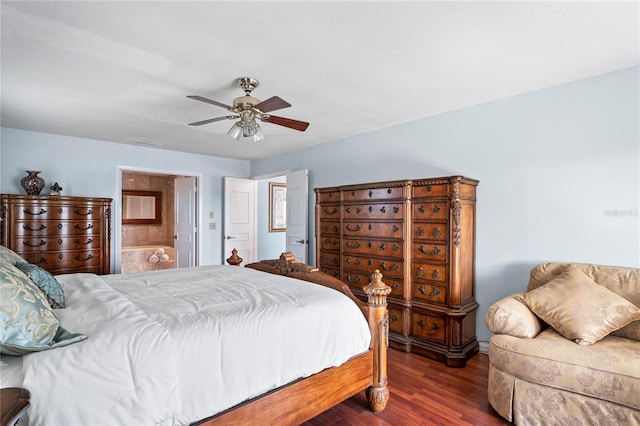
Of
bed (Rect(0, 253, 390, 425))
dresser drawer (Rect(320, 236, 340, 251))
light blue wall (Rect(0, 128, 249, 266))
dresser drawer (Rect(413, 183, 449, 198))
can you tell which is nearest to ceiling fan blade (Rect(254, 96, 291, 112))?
bed (Rect(0, 253, 390, 425))

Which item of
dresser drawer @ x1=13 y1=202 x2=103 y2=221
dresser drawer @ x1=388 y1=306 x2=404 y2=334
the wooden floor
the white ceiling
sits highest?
the white ceiling

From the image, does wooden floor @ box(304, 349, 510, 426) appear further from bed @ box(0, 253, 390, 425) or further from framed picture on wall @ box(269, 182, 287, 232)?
framed picture on wall @ box(269, 182, 287, 232)

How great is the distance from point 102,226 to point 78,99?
5.96 feet

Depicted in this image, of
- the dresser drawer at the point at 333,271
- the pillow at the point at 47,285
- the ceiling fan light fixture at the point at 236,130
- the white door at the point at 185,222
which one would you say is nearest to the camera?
the pillow at the point at 47,285

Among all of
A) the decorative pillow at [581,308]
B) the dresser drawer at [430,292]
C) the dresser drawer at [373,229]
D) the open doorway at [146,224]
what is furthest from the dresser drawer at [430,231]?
the open doorway at [146,224]

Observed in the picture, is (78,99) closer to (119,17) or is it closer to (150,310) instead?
(119,17)

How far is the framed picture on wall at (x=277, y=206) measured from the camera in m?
6.64

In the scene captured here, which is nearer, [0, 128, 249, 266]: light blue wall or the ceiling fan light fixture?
the ceiling fan light fixture

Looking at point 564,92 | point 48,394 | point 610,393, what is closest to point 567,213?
point 564,92

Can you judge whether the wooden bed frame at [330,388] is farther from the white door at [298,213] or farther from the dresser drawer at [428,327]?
the white door at [298,213]

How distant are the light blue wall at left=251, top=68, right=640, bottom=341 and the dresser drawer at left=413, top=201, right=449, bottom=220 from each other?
0.50 meters

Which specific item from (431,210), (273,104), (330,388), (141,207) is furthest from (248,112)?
(141,207)

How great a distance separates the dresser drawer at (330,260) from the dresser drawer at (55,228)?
2890mm

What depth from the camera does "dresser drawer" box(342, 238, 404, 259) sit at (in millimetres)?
3305
